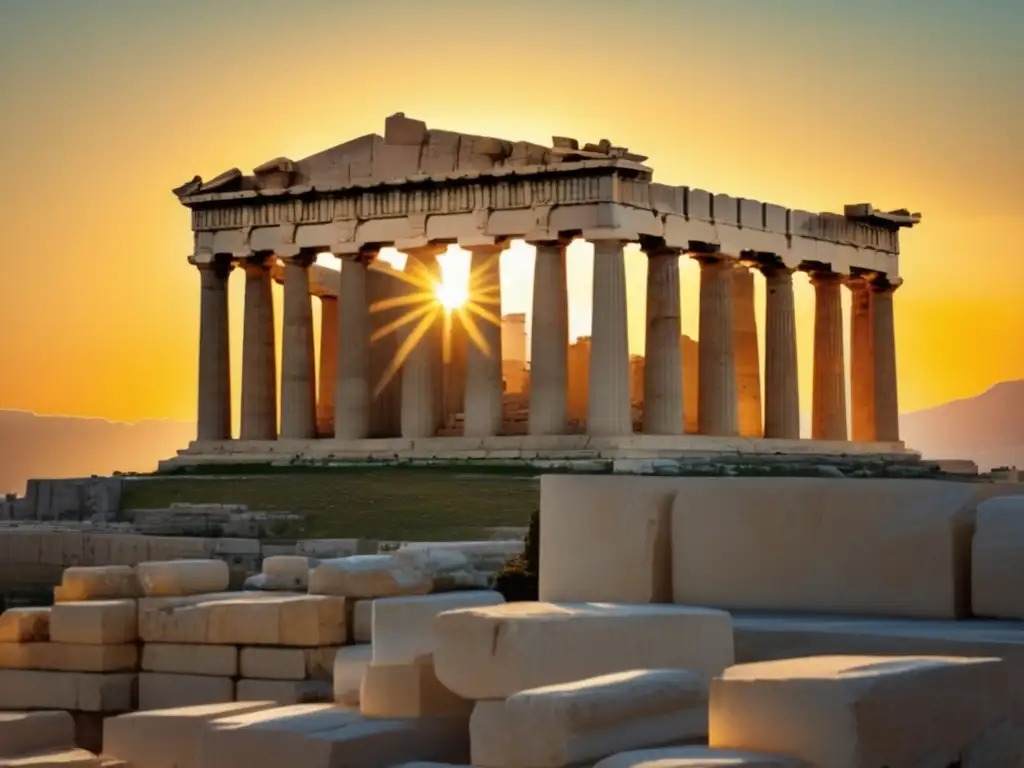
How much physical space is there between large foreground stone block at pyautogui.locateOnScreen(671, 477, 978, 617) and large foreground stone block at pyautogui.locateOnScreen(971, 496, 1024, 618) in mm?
150

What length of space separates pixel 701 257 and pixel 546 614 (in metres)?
39.5

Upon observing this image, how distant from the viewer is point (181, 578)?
1905cm

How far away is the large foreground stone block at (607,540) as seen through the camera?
10656 millimetres

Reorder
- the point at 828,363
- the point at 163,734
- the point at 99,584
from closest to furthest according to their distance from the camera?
the point at 163,734 < the point at 99,584 < the point at 828,363

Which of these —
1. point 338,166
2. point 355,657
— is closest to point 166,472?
point 338,166

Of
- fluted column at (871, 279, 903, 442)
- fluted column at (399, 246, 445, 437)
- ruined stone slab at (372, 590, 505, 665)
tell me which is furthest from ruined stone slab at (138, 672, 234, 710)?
fluted column at (871, 279, 903, 442)

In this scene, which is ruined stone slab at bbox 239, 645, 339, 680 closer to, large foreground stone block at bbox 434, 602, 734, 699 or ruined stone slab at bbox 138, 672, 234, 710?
ruined stone slab at bbox 138, 672, 234, 710

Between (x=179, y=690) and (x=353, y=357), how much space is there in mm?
31488

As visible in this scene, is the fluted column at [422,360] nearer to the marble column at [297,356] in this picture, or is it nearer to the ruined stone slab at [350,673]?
the marble column at [297,356]

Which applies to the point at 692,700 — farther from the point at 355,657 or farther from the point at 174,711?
the point at 355,657

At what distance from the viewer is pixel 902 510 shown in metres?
→ 9.89

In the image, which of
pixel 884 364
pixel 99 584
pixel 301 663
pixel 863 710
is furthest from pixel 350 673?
pixel 884 364

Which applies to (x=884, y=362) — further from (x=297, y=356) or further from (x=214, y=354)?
(x=214, y=354)

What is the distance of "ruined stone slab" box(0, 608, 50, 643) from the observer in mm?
18406
